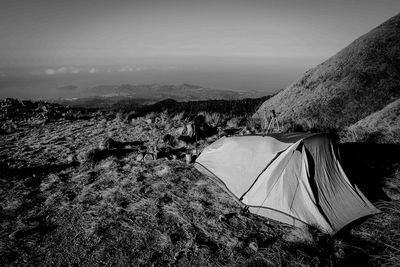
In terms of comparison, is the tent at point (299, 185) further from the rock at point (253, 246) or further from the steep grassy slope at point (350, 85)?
the steep grassy slope at point (350, 85)

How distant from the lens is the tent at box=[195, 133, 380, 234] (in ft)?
16.1

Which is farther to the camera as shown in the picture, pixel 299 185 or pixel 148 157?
pixel 148 157

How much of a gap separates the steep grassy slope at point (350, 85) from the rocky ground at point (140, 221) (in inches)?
241

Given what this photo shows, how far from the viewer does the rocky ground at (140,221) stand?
4.01 metres

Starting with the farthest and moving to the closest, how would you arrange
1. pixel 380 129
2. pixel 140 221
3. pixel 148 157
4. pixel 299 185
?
pixel 380 129
pixel 148 157
pixel 299 185
pixel 140 221

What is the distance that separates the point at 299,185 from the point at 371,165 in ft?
10.3

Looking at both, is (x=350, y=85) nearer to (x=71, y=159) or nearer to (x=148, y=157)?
(x=148, y=157)

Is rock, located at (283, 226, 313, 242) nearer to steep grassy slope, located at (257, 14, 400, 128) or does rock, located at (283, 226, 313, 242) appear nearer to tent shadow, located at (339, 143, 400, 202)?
tent shadow, located at (339, 143, 400, 202)

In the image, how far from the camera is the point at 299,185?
5160 mm

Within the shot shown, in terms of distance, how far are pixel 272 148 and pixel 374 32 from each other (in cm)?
1573

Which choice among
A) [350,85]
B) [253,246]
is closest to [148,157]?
[253,246]

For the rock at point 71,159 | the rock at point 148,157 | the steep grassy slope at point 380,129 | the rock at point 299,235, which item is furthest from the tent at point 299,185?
the rock at point 71,159

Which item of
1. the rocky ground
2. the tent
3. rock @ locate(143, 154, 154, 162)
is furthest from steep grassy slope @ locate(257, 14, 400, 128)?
rock @ locate(143, 154, 154, 162)

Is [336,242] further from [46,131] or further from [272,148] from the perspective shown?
[46,131]
